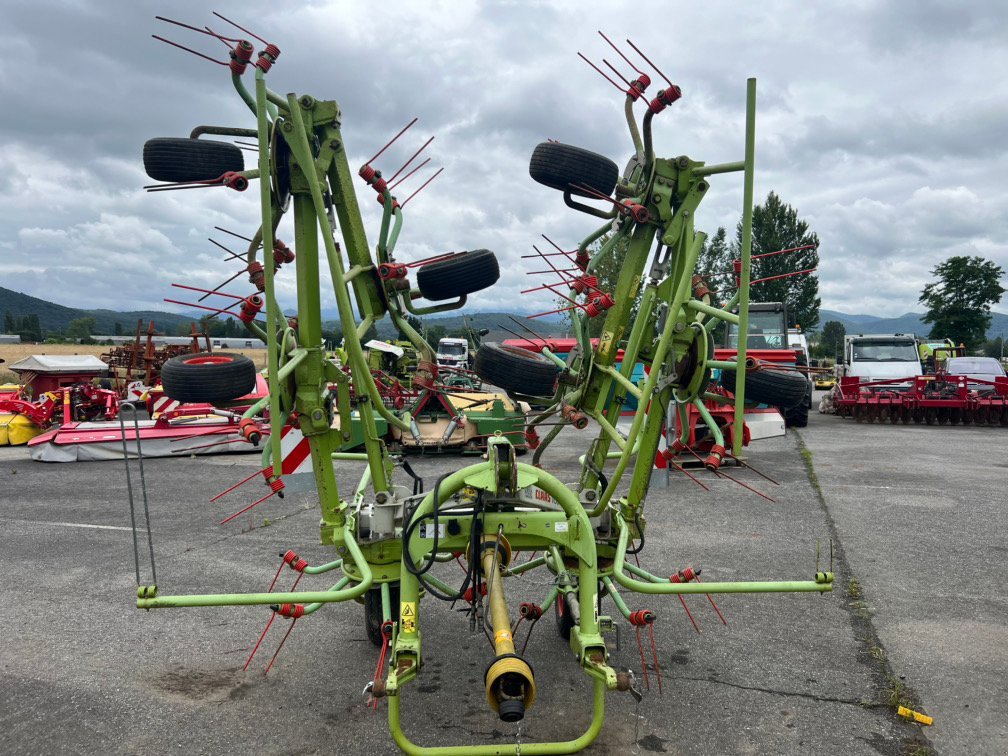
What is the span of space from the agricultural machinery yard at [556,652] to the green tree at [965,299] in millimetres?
39976

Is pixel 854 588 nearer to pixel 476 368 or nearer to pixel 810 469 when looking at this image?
pixel 476 368

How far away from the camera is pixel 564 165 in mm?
4012

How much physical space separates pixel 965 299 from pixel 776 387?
1805 inches

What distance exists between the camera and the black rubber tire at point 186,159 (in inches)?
137

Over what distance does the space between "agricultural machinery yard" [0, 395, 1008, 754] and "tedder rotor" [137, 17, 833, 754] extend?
0.38m

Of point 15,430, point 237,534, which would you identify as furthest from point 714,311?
point 15,430

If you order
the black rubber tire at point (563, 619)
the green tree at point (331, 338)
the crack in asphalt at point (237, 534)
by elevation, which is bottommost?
the crack in asphalt at point (237, 534)

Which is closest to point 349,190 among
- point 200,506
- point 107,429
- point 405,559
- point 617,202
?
point 617,202

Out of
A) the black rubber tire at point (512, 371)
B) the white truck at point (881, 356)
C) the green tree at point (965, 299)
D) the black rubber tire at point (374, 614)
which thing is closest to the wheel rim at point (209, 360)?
the black rubber tire at point (512, 371)

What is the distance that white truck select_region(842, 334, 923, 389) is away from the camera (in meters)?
18.9

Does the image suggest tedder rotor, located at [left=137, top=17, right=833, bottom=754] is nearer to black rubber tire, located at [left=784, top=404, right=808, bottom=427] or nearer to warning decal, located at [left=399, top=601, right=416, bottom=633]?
warning decal, located at [left=399, top=601, right=416, bottom=633]

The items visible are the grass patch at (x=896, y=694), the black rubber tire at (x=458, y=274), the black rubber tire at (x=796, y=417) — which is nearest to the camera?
the grass patch at (x=896, y=694)

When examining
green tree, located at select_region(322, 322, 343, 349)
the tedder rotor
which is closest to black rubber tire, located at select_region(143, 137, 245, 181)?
the tedder rotor

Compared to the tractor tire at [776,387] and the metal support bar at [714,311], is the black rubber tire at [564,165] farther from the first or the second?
the tractor tire at [776,387]
